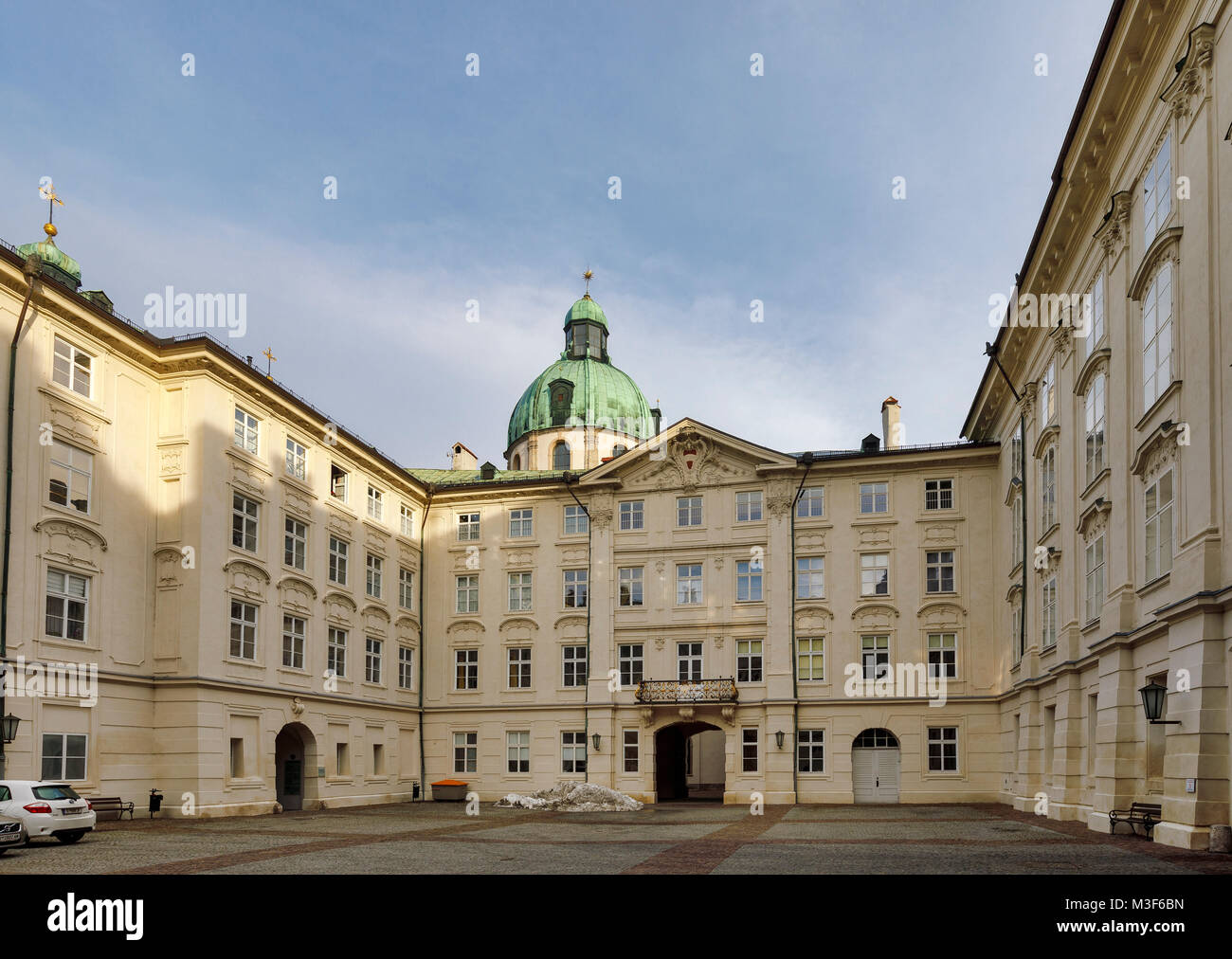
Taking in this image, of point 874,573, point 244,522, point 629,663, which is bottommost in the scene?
point 629,663

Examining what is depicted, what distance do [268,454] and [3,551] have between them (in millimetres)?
10530

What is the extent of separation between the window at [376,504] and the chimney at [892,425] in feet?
69.5

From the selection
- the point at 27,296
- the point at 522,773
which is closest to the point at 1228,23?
the point at 27,296

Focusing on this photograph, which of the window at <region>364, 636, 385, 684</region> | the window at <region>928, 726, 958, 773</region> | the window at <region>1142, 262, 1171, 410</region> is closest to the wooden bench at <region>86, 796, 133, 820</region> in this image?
the window at <region>364, 636, 385, 684</region>

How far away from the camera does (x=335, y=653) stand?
4128 centimetres

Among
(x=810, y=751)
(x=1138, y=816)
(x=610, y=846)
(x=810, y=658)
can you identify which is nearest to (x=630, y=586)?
(x=810, y=658)

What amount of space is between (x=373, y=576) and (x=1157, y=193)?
3110 cm

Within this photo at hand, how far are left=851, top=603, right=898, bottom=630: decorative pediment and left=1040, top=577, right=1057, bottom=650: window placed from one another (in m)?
9.29

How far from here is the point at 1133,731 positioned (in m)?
23.8

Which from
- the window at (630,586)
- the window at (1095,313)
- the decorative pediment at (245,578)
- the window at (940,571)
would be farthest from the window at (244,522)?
the window at (1095,313)

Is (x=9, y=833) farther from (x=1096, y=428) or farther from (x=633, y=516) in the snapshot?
(x=633, y=516)

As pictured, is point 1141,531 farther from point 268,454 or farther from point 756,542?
point 268,454

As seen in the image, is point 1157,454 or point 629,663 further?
point 629,663

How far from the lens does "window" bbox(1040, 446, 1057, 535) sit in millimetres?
32531
